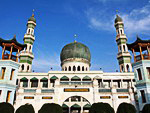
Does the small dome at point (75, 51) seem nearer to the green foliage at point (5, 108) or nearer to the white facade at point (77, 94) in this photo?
the white facade at point (77, 94)

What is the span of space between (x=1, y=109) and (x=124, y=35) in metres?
40.9

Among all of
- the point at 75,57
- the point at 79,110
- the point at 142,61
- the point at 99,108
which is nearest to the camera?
the point at 99,108

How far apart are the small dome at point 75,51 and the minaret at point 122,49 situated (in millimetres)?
10167

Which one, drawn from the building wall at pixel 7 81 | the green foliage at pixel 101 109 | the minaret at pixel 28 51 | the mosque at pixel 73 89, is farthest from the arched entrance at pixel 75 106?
the minaret at pixel 28 51

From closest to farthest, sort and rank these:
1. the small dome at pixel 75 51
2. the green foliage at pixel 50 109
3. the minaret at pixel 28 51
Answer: the green foliage at pixel 50 109, the minaret at pixel 28 51, the small dome at pixel 75 51

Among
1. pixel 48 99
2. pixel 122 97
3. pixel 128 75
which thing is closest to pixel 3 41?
pixel 48 99

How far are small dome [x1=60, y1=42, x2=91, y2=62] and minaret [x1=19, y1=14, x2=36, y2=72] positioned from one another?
10.3 m

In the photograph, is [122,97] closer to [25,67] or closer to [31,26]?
[25,67]

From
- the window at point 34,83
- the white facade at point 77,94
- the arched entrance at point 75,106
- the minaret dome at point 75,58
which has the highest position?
the minaret dome at point 75,58

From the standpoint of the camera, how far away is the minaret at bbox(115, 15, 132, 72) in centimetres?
4378

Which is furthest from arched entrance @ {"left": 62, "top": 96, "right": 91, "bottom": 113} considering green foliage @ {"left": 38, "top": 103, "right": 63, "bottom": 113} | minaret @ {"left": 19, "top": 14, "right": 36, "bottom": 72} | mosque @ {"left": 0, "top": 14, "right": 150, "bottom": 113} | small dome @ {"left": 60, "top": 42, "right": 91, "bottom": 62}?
minaret @ {"left": 19, "top": 14, "right": 36, "bottom": 72}

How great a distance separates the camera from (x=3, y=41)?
24.2m

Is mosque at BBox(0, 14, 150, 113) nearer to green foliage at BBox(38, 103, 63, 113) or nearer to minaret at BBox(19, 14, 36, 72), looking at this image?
green foliage at BBox(38, 103, 63, 113)

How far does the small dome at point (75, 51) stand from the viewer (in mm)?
46312
